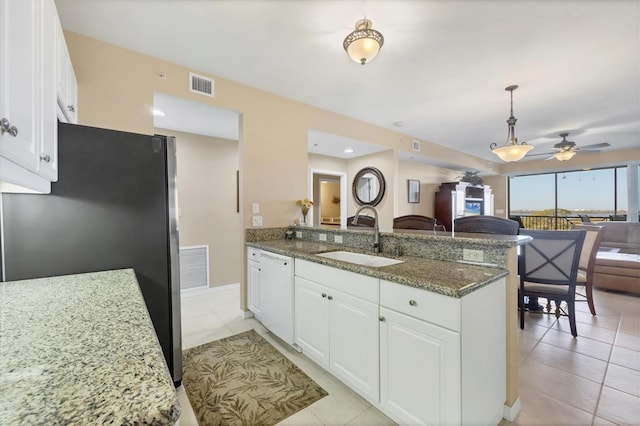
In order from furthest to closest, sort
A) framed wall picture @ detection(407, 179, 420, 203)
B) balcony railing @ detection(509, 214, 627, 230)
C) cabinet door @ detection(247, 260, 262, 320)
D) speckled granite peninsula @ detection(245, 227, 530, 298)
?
balcony railing @ detection(509, 214, 627, 230) < framed wall picture @ detection(407, 179, 420, 203) < cabinet door @ detection(247, 260, 262, 320) < speckled granite peninsula @ detection(245, 227, 530, 298)

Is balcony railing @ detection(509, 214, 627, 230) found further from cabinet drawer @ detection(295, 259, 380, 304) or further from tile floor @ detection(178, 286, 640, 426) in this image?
cabinet drawer @ detection(295, 259, 380, 304)

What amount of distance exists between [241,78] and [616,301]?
5.54 m

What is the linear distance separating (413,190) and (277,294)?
4.78 metres

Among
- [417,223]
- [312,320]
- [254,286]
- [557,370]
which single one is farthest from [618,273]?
[254,286]

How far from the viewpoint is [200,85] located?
2.71 meters

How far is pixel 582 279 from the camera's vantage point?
2.88 meters

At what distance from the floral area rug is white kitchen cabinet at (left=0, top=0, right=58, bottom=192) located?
157cm

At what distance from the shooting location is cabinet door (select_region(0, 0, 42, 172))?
0.76 meters

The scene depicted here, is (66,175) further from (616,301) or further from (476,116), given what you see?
(616,301)

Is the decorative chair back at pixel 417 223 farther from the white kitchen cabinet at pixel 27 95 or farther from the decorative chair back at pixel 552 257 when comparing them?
Result: the white kitchen cabinet at pixel 27 95

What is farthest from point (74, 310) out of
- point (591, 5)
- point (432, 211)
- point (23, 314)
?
point (432, 211)

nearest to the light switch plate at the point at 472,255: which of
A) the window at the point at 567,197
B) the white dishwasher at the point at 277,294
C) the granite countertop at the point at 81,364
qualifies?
the white dishwasher at the point at 277,294

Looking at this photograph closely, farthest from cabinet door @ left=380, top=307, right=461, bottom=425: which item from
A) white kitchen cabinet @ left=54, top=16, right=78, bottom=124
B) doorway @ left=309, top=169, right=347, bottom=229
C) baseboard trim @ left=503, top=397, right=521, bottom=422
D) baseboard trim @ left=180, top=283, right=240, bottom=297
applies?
baseboard trim @ left=180, top=283, right=240, bottom=297

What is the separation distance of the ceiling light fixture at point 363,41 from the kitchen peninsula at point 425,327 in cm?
140
